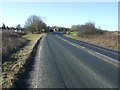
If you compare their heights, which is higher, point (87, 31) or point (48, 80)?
point (87, 31)

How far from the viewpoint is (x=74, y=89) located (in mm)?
6246

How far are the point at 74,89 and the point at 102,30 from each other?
44.6 metres

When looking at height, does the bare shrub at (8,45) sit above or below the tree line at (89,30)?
below

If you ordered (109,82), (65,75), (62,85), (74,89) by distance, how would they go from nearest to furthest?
(74,89) < (62,85) < (109,82) < (65,75)

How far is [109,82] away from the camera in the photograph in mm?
7273

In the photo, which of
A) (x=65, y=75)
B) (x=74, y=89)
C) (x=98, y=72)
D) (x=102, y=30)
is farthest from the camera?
(x=102, y=30)

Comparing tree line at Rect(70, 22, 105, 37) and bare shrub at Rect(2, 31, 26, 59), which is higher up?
tree line at Rect(70, 22, 105, 37)

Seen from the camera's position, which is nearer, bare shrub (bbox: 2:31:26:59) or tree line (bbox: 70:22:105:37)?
bare shrub (bbox: 2:31:26:59)

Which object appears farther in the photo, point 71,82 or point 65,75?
point 65,75

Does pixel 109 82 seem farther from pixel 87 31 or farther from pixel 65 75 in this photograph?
pixel 87 31

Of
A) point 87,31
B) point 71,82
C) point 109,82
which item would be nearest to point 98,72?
Result: point 109,82

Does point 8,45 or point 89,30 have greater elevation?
point 89,30

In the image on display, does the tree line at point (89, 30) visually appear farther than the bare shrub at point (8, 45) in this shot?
Yes

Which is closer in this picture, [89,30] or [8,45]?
[8,45]
